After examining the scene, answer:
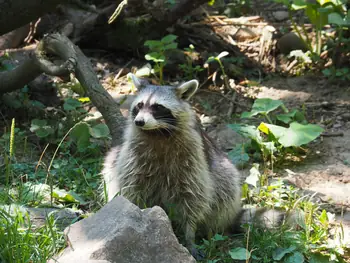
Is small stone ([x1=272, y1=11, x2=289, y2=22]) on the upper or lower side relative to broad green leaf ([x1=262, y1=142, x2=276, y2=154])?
upper

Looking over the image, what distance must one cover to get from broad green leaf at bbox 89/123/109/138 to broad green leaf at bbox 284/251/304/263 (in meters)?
1.92

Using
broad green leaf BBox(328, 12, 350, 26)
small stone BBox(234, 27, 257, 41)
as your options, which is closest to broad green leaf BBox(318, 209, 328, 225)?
broad green leaf BBox(328, 12, 350, 26)

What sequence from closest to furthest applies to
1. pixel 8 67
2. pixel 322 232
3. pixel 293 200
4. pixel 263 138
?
pixel 322 232, pixel 293 200, pixel 263 138, pixel 8 67

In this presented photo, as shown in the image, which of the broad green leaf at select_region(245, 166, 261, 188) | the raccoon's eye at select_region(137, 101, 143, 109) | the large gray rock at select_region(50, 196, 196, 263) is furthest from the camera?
Result: the broad green leaf at select_region(245, 166, 261, 188)

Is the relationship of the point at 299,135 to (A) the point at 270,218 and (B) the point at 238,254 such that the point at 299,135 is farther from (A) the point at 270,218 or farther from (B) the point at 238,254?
(B) the point at 238,254

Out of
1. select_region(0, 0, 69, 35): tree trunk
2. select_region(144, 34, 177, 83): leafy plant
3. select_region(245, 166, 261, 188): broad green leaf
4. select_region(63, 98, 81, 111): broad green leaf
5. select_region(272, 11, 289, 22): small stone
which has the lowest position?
select_region(245, 166, 261, 188): broad green leaf

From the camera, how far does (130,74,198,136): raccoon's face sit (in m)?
3.44

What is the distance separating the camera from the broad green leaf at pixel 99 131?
14.9 feet

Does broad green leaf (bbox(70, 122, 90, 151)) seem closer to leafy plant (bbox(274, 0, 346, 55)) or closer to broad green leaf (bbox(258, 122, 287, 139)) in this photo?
broad green leaf (bbox(258, 122, 287, 139))

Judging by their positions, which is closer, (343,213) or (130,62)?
(343,213)

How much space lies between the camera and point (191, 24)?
671cm

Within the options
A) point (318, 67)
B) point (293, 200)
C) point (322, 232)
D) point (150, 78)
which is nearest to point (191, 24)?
point (150, 78)

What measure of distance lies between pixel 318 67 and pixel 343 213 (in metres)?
2.63

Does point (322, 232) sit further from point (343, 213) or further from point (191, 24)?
point (191, 24)
